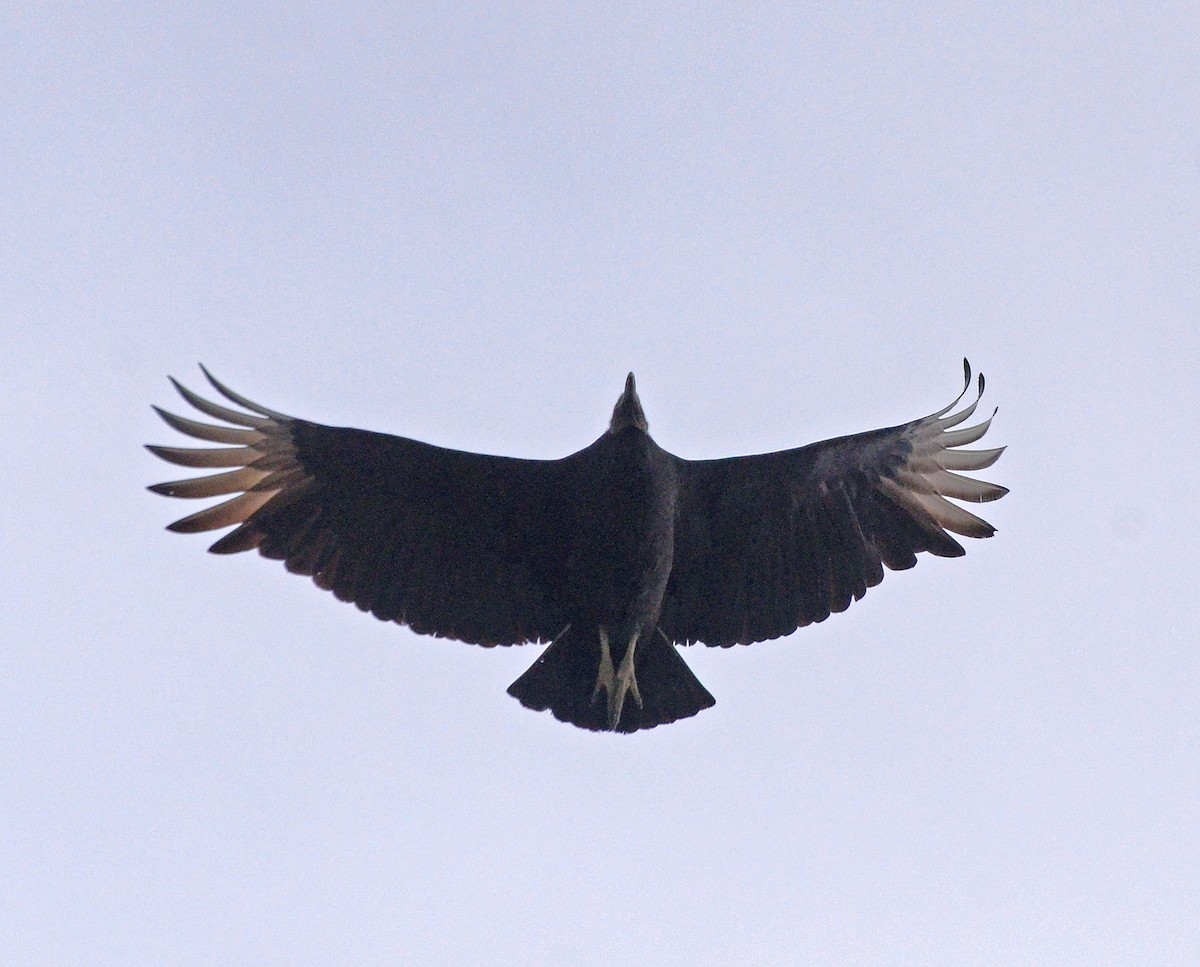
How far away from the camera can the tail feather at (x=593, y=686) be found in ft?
19.7

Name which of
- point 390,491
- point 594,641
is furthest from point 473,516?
point 594,641

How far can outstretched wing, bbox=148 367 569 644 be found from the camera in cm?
597

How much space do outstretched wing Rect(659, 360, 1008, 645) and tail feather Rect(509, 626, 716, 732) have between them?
24cm

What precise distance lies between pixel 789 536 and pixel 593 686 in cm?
116

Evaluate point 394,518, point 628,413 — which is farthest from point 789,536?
point 394,518

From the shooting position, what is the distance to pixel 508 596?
6227 mm

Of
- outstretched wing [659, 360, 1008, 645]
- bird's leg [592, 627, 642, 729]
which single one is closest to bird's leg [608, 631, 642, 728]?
bird's leg [592, 627, 642, 729]

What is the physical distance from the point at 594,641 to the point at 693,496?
2.61 ft

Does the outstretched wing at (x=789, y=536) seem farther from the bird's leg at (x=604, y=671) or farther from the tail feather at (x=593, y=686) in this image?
the bird's leg at (x=604, y=671)

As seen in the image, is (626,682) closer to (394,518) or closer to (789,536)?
(789,536)

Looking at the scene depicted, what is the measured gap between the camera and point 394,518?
20.1 feet

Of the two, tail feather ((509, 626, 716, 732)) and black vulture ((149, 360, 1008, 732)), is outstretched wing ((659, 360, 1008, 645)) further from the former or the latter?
tail feather ((509, 626, 716, 732))

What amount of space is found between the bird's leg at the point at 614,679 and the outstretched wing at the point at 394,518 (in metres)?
0.28

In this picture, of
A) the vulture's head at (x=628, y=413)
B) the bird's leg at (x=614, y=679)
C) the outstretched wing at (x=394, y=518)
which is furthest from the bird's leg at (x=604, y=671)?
the vulture's head at (x=628, y=413)
